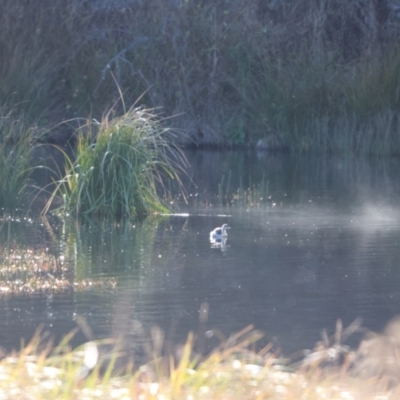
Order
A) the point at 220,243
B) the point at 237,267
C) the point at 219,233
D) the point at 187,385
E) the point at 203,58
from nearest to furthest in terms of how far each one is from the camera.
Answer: the point at 187,385
the point at 237,267
the point at 220,243
the point at 219,233
the point at 203,58

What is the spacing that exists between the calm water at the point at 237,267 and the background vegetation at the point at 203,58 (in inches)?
273

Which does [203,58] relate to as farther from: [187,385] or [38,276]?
[187,385]

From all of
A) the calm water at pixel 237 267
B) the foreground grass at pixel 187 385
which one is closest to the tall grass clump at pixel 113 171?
the calm water at pixel 237 267

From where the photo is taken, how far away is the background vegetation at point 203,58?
67.7 feet

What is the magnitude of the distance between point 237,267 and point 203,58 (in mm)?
14035

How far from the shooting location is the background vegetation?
2062 centimetres

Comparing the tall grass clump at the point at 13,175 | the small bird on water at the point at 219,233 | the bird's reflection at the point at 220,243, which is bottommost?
the bird's reflection at the point at 220,243

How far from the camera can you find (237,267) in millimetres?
8508

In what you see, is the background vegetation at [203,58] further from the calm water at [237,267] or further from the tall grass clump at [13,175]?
the tall grass clump at [13,175]

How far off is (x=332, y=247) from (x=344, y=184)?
18.0ft

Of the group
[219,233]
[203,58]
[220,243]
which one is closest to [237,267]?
[220,243]

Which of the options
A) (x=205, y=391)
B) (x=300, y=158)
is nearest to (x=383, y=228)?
(x=205, y=391)

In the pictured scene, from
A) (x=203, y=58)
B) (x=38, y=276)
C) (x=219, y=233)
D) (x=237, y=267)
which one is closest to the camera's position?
(x=38, y=276)

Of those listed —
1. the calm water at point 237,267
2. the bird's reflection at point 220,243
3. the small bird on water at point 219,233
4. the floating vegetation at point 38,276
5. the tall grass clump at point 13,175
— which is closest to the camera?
the calm water at point 237,267
